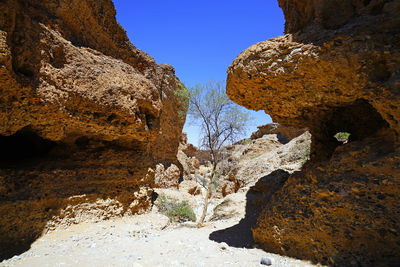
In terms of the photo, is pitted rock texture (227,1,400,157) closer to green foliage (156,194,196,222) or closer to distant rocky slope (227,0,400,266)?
distant rocky slope (227,0,400,266)

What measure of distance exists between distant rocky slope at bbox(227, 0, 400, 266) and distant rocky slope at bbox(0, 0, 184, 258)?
4.16 m

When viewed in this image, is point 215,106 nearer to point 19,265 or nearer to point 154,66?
point 154,66

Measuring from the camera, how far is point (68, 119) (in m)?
5.34

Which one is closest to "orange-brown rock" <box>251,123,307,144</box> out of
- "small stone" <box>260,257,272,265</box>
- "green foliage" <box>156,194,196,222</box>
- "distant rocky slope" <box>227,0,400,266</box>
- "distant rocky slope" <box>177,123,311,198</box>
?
"distant rocky slope" <box>177,123,311,198</box>

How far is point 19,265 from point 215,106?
8030mm

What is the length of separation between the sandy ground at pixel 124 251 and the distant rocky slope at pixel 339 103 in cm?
63

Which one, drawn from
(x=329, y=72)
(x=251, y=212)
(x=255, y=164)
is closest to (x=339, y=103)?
(x=329, y=72)

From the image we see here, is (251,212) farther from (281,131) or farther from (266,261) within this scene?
(281,131)

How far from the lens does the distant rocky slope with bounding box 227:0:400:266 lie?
2885 millimetres

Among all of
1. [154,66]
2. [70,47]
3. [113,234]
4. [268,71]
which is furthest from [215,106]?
[113,234]

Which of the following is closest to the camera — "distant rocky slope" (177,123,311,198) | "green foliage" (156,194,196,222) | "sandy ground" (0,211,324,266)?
"sandy ground" (0,211,324,266)

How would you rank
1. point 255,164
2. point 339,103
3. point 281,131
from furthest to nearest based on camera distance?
point 281,131 < point 255,164 < point 339,103

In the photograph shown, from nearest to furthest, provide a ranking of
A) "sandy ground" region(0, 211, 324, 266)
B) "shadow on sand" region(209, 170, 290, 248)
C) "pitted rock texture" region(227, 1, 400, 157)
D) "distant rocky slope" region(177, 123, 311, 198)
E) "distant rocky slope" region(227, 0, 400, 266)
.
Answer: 1. "distant rocky slope" region(227, 0, 400, 266)
2. "pitted rock texture" region(227, 1, 400, 157)
3. "sandy ground" region(0, 211, 324, 266)
4. "shadow on sand" region(209, 170, 290, 248)
5. "distant rocky slope" region(177, 123, 311, 198)

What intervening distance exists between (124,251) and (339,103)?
588cm
